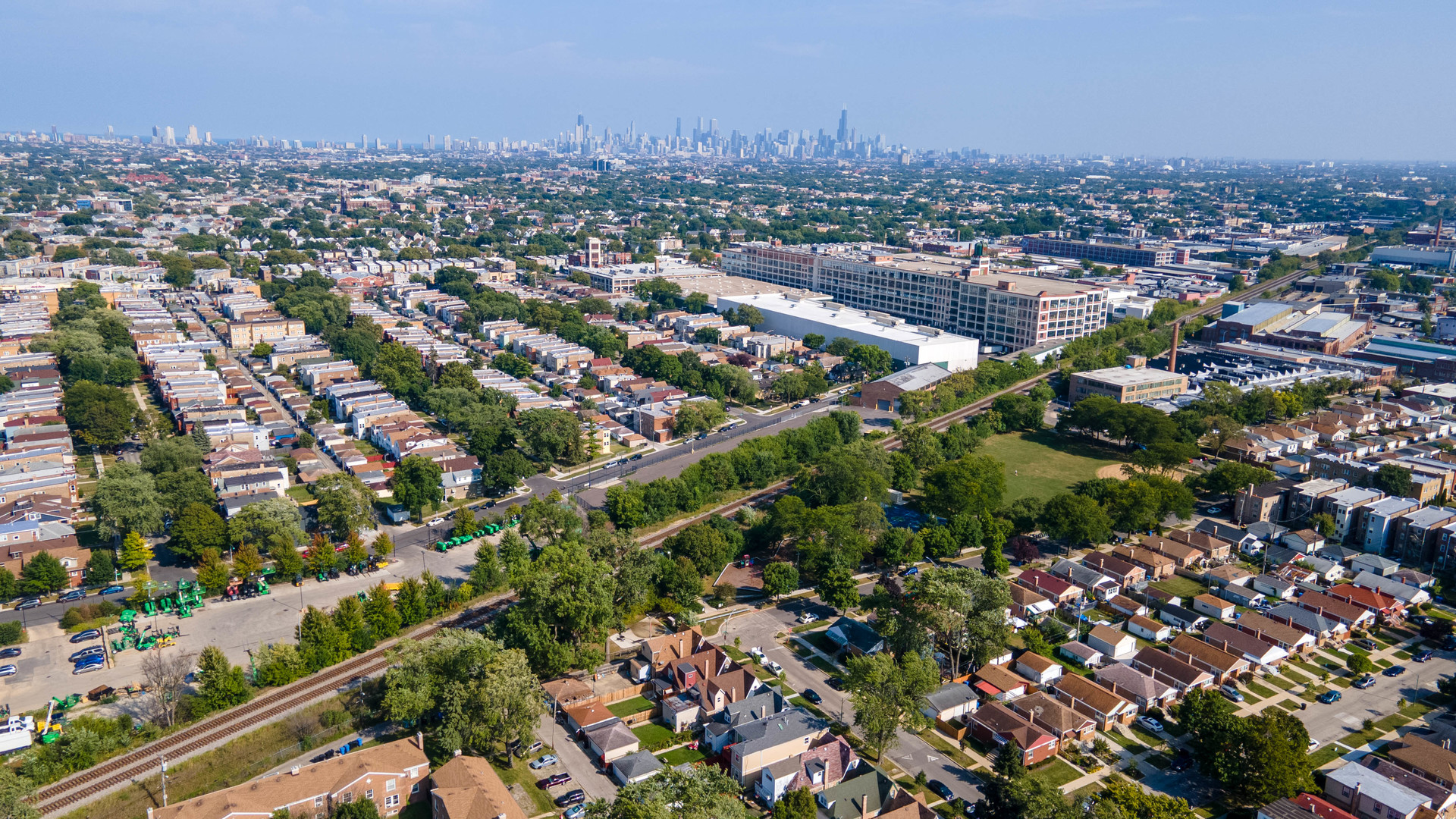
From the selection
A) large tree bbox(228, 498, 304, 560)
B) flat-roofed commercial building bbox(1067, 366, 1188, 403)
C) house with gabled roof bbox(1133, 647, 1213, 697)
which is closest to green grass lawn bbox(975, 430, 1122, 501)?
flat-roofed commercial building bbox(1067, 366, 1188, 403)

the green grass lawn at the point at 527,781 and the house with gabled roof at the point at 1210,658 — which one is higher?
the house with gabled roof at the point at 1210,658

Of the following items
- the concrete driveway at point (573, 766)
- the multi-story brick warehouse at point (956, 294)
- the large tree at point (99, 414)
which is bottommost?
the concrete driveway at point (573, 766)

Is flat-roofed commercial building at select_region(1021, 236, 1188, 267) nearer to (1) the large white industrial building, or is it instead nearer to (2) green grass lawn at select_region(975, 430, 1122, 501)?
(1) the large white industrial building

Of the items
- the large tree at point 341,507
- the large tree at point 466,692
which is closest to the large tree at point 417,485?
the large tree at point 341,507

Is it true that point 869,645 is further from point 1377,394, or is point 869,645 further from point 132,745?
point 1377,394

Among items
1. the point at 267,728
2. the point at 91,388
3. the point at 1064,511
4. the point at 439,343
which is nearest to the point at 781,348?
the point at 439,343

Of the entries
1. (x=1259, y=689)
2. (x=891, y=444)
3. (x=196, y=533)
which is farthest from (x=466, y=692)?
(x=891, y=444)

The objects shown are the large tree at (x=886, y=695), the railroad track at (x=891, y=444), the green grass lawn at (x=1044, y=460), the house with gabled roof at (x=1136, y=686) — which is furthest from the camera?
the green grass lawn at (x=1044, y=460)

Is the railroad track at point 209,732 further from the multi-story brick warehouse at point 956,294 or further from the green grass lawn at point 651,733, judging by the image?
the multi-story brick warehouse at point 956,294
